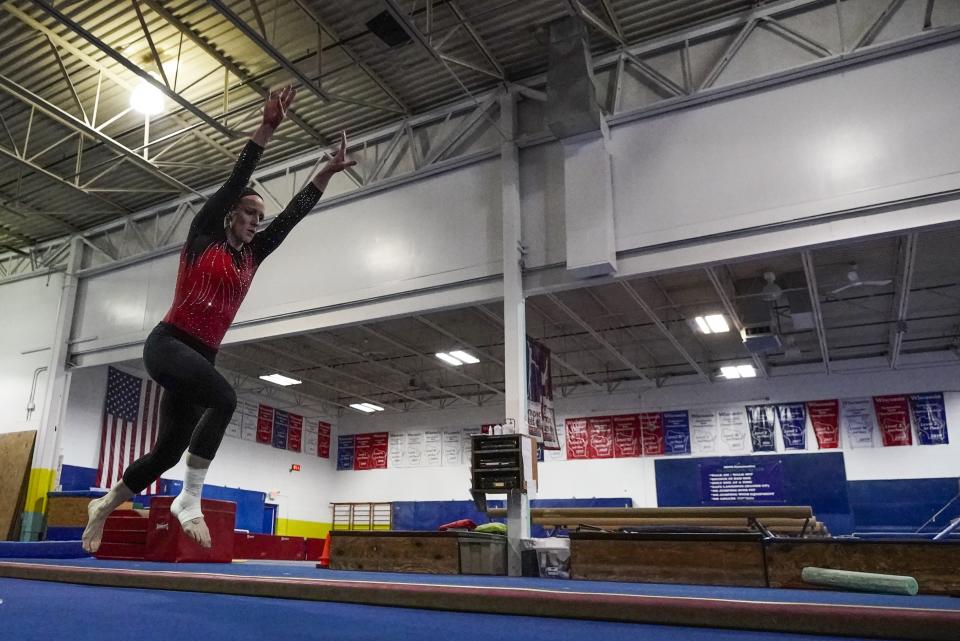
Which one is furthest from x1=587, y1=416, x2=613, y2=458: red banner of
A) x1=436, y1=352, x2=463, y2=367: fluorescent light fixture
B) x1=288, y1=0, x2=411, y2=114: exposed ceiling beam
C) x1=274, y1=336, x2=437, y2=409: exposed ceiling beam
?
x1=288, y1=0, x2=411, y2=114: exposed ceiling beam

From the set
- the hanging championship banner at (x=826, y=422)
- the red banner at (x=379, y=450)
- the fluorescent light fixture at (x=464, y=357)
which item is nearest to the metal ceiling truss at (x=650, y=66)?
the fluorescent light fixture at (x=464, y=357)

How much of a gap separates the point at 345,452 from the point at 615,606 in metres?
19.0

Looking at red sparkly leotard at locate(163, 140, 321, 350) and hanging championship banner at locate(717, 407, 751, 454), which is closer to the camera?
red sparkly leotard at locate(163, 140, 321, 350)

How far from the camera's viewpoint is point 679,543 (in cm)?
587

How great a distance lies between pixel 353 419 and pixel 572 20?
15027 mm

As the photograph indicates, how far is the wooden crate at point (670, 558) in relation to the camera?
5559 millimetres

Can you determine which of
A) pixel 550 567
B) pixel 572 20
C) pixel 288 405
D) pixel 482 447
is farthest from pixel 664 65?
pixel 288 405

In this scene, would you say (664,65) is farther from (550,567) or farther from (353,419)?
(353,419)

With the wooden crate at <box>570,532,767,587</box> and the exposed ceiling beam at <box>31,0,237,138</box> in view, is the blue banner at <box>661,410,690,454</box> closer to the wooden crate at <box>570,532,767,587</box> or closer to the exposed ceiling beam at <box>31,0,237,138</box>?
the wooden crate at <box>570,532,767,587</box>

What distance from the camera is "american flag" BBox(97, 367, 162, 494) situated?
43.9 ft

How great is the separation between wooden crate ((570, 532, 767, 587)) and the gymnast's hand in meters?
4.93

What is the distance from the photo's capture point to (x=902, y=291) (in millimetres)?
10789

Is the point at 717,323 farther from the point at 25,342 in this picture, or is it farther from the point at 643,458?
the point at 25,342

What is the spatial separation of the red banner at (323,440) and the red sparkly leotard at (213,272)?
17993mm
